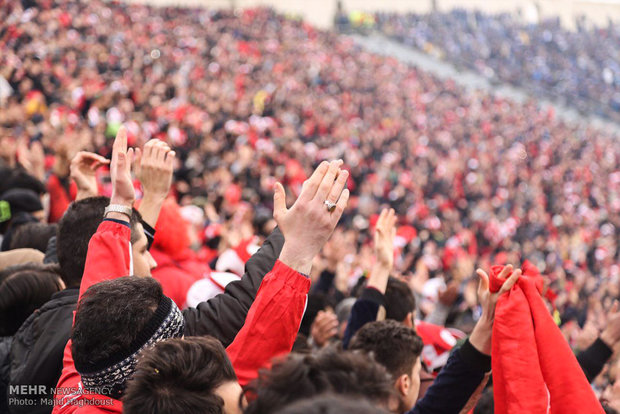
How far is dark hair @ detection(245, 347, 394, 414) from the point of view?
42.0 inches

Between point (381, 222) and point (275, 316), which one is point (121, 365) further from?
point (381, 222)

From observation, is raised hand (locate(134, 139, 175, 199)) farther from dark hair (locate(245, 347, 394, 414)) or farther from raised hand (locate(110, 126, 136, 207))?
dark hair (locate(245, 347, 394, 414))

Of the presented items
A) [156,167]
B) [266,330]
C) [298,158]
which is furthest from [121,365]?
[298,158]

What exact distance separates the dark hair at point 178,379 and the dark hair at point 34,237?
2.25 metres

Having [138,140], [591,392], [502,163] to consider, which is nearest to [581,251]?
[502,163]

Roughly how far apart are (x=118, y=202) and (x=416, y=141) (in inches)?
671

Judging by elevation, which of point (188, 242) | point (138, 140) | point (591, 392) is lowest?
point (138, 140)

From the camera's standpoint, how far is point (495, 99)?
87.3 feet

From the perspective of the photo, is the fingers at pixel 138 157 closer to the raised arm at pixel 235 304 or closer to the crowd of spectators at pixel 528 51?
the raised arm at pixel 235 304

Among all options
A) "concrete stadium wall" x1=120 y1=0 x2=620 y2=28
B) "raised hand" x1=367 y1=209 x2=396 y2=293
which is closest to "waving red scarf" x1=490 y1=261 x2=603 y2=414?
"raised hand" x1=367 y1=209 x2=396 y2=293

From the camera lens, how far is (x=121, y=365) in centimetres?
154

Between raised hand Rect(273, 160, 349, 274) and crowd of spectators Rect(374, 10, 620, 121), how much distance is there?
3070 cm

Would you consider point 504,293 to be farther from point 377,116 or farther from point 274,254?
point 377,116

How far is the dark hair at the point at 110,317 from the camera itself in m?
1.54
